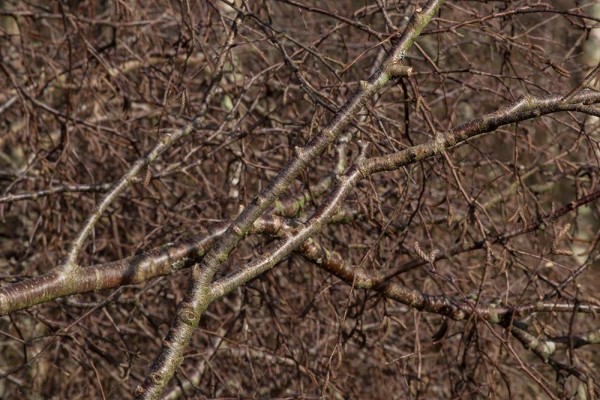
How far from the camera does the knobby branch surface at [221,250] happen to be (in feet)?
6.14

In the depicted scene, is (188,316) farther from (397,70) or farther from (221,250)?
(397,70)

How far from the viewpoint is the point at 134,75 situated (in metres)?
5.06

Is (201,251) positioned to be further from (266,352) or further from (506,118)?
(266,352)

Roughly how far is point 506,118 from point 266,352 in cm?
→ 166

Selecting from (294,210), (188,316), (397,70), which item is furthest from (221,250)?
(294,210)

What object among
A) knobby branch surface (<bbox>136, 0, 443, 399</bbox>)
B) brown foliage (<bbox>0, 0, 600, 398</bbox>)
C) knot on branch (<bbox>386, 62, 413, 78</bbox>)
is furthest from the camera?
brown foliage (<bbox>0, 0, 600, 398</bbox>)

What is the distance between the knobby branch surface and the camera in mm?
1872

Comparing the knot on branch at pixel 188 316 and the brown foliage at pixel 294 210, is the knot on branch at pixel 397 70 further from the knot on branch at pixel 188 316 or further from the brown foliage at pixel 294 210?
the knot on branch at pixel 188 316

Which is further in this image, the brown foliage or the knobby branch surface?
the brown foliage

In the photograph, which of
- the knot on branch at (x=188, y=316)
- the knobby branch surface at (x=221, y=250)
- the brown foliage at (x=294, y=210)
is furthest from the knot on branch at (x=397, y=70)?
the knot on branch at (x=188, y=316)

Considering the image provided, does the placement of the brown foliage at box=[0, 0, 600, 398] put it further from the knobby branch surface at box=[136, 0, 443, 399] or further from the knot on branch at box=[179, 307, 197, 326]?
the knot on branch at box=[179, 307, 197, 326]

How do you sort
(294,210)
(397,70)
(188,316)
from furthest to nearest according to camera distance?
(294,210) < (397,70) < (188,316)

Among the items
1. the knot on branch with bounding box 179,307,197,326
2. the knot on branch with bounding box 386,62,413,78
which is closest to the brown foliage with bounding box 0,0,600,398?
the knot on branch with bounding box 386,62,413,78

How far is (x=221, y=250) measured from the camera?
75.3 inches
